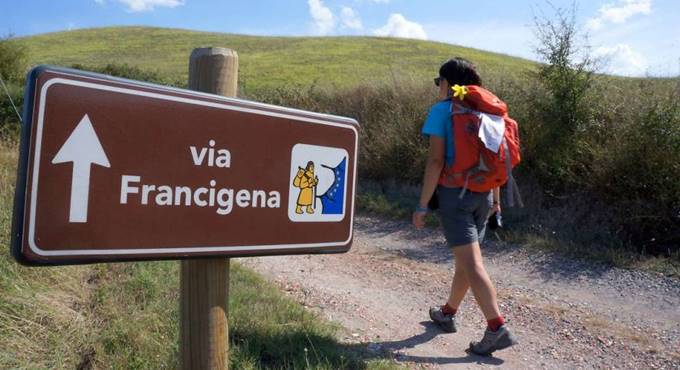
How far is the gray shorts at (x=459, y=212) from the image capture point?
10.5 ft

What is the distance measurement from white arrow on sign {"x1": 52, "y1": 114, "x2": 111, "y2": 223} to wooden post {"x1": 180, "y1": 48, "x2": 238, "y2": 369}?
17.6 inches

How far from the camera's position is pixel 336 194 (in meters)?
1.78

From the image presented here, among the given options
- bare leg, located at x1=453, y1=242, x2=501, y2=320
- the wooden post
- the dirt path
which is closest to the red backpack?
bare leg, located at x1=453, y1=242, x2=501, y2=320

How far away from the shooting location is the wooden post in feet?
5.34

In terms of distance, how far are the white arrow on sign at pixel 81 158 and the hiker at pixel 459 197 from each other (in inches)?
86.1

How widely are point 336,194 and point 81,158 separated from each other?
2.68 ft

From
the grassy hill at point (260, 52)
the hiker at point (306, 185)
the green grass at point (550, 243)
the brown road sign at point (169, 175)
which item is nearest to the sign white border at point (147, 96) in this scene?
the brown road sign at point (169, 175)

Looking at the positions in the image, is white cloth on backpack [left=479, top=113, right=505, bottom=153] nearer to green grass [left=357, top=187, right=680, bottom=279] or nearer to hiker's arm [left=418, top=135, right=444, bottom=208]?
hiker's arm [left=418, top=135, right=444, bottom=208]

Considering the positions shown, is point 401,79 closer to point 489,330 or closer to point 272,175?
point 489,330

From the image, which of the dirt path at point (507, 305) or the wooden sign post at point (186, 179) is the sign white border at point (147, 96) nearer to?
the wooden sign post at point (186, 179)

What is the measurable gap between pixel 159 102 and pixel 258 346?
196 centimetres

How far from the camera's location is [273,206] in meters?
1.61

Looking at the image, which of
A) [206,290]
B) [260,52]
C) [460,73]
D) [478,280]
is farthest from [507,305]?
[260,52]

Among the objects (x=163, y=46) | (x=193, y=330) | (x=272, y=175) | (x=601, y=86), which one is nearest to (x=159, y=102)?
(x=272, y=175)
